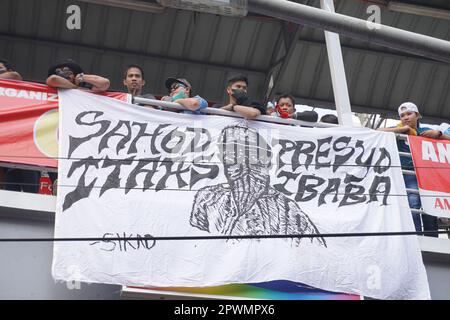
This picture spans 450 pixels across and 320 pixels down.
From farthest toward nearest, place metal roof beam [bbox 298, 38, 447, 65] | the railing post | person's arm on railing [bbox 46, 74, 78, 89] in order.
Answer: metal roof beam [bbox 298, 38, 447, 65] < the railing post < person's arm on railing [bbox 46, 74, 78, 89]

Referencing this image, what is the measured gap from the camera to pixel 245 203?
7.87m

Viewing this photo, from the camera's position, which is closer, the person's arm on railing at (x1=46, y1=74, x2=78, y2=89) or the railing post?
the person's arm on railing at (x1=46, y1=74, x2=78, y2=89)

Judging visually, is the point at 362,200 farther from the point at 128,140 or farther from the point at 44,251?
the point at 44,251

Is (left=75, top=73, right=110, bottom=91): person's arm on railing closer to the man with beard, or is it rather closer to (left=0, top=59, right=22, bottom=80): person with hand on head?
(left=0, top=59, right=22, bottom=80): person with hand on head

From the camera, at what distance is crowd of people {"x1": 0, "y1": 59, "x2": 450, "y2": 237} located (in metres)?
8.19

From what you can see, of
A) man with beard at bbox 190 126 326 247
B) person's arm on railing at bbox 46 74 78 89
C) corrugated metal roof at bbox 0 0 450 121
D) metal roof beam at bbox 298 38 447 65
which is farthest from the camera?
metal roof beam at bbox 298 38 447 65

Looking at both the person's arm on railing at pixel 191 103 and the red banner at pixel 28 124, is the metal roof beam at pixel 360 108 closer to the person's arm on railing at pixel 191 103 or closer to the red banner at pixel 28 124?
the person's arm on railing at pixel 191 103

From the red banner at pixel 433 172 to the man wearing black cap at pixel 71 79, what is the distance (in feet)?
10.7

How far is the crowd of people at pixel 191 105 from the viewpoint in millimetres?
8188

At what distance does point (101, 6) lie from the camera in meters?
12.7

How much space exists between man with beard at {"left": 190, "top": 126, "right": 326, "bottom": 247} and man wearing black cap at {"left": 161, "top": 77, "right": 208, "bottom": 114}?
35 cm

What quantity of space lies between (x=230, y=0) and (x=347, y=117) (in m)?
4.41

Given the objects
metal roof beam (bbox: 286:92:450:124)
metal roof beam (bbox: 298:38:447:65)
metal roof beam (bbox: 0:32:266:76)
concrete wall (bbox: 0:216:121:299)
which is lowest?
concrete wall (bbox: 0:216:121:299)

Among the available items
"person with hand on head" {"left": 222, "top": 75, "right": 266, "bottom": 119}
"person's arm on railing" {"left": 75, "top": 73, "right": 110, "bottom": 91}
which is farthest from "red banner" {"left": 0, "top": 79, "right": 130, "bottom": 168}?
"person with hand on head" {"left": 222, "top": 75, "right": 266, "bottom": 119}
